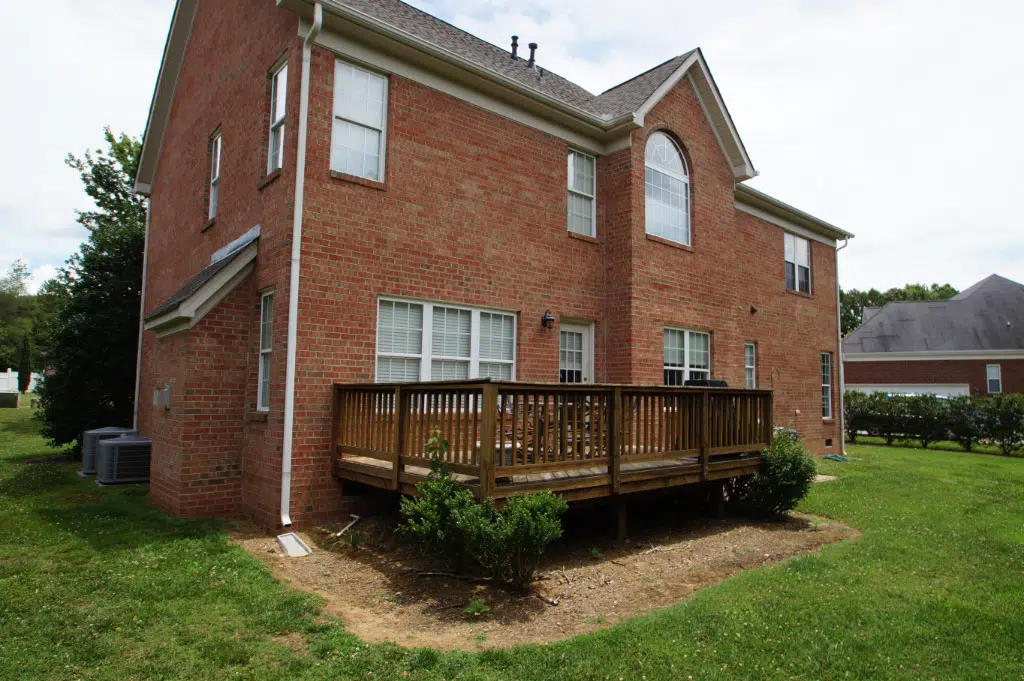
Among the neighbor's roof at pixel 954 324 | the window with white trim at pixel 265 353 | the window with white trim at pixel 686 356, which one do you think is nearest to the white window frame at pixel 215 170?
the window with white trim at pixel 265 353

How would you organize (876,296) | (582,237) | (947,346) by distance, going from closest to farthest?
(582,237)
(947,346)
(876,296)

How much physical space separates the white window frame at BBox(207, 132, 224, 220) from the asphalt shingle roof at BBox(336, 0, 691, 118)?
3839 mm

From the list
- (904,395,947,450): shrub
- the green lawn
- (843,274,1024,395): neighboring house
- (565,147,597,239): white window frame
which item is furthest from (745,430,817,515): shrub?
(843,274,1024,395): neighboring house

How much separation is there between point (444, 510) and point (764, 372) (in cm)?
1176

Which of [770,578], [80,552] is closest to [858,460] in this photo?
[770,578]

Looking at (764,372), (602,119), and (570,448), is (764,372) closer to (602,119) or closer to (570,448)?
(602,119)

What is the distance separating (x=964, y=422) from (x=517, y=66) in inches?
792

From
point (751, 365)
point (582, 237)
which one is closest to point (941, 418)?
point (751, 365)

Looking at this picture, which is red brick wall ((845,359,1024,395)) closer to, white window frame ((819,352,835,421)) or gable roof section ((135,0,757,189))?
white window frame ((819,352,835,421))

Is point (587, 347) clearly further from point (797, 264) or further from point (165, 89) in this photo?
point (165, 89)

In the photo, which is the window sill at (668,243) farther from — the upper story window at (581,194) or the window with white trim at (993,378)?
the window with white trim at (993,378)

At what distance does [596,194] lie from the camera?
11.8 meters

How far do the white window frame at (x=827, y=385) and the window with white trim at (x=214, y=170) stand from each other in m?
15.9

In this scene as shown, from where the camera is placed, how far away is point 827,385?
18156 mm
